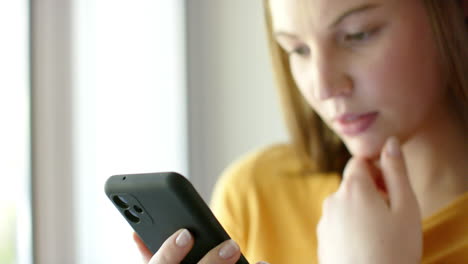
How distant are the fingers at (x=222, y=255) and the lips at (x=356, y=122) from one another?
275 millimetres

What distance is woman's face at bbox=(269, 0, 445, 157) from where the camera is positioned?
2.38 ft

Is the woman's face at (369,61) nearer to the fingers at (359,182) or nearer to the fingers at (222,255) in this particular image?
the fingers at (359,182)

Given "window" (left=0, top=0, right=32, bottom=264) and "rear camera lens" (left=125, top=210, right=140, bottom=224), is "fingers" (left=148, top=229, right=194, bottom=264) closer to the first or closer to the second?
"rear camera lens" (left=125, top=210, right=140, bottom=224)

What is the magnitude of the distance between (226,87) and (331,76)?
76 centimetres

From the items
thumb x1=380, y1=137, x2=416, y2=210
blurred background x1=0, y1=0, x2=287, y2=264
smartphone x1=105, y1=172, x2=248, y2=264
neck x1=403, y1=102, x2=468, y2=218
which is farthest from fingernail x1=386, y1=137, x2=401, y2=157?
blurred background x1=0, y1=0, x2=287, y2=264

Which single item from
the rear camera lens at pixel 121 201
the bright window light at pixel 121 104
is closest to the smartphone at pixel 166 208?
the rear camera lens at pixel 121 201

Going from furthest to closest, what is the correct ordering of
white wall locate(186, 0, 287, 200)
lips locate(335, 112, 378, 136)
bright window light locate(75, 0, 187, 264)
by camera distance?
white wall locate(186, 0, 287, 200) → bright window light locate(75, 0, 187, 264) → lips locate(335, 112, 378, 136)

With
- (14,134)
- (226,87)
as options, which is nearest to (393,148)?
(14,134)

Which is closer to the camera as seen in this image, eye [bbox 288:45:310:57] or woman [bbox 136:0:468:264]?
woman [bbox 136:0:468:264]

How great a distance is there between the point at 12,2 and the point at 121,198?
0.52 metres

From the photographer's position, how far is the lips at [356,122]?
0.76m

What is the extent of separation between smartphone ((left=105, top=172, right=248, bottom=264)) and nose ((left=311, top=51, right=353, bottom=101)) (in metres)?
0.26

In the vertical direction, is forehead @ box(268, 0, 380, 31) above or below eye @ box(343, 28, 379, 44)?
above

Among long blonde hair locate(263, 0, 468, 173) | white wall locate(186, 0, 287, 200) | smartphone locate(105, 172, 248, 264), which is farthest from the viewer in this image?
white wall locate(186, 0, 287, 200)
